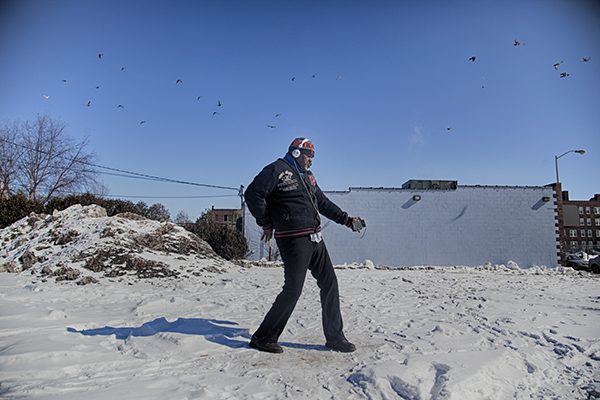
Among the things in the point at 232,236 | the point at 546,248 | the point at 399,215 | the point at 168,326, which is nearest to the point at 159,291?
the point at 168,326

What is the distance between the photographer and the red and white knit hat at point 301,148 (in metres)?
3.11

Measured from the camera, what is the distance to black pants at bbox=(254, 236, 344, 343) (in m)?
2.74

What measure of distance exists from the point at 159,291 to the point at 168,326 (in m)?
2.99

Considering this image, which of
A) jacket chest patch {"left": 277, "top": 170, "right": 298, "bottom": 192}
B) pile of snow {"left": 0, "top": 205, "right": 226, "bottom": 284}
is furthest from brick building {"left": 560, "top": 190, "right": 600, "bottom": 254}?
jacket chest patch {"left": 277, "top": 170, "right": 298, "bottom": 192}

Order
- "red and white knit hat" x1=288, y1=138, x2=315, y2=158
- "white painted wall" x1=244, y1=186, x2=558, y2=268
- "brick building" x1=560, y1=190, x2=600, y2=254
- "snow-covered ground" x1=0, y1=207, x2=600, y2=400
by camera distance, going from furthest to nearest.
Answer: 1. "brick building" x1=560, y1=190, x2=600, y2=254
2. "white painted wall" x1=244, y1=186, x2=558, y2=268
3. "red and white knit hat" x1=288, y1=138, x2=315, y2=158
4. "snow-covered ground" x1=0, y1=207, x2=600, y2=400

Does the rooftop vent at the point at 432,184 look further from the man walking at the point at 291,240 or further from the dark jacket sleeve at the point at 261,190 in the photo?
the dark jacket sleeve at the point at 261,190

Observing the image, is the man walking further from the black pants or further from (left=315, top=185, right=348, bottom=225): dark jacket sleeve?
(left=315, top=185, right=348, bottom=225): dark jacket sleeve

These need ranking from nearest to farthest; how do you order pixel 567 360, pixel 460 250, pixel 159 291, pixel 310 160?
pixel 567 360, pixel 310 160, pixel 159 291, pixel 460 250

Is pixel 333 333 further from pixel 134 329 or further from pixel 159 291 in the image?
pixel 159 291

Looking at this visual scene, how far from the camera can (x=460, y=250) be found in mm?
21156

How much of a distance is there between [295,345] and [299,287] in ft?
1.87

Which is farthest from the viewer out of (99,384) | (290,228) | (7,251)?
(7,251)

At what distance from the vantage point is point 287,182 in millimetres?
2906

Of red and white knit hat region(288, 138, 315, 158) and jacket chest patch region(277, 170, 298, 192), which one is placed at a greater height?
red and white knit hat region(288, 138, 315, 158)
